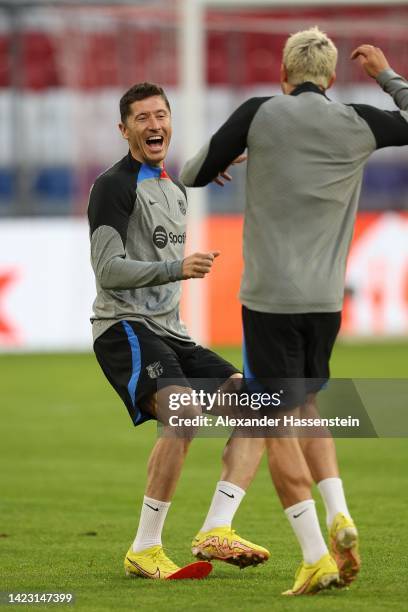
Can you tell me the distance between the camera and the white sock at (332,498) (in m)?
5.78

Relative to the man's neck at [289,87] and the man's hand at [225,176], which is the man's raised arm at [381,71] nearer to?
the man's neck at [289,87]

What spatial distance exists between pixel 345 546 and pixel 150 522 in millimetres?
1023

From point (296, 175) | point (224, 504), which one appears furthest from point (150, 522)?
point (296, 175)

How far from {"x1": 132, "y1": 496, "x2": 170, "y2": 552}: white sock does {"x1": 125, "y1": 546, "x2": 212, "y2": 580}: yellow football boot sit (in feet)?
0.08

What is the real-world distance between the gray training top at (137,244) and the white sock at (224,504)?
0.66 m

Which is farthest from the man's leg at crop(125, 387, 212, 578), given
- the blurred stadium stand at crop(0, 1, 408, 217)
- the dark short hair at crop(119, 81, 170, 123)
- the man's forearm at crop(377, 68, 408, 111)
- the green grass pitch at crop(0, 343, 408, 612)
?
the blurred stadium stand at crop(0, 1, 408, 217)

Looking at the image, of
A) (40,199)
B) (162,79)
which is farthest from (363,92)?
(40,199)

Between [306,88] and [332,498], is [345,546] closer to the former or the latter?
[332,498]

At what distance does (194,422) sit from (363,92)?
588 inches

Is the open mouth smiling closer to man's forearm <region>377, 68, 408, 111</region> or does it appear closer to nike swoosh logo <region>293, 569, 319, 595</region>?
man's forearm <region>377, 68, 408, 111</region>

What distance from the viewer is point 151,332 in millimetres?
6430

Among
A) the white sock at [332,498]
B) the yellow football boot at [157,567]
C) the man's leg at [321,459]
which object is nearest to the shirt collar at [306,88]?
the man's leg at [321,459]

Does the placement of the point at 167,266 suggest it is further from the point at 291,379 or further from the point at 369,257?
the point at 369,257

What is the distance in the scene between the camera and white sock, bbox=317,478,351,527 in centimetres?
578
